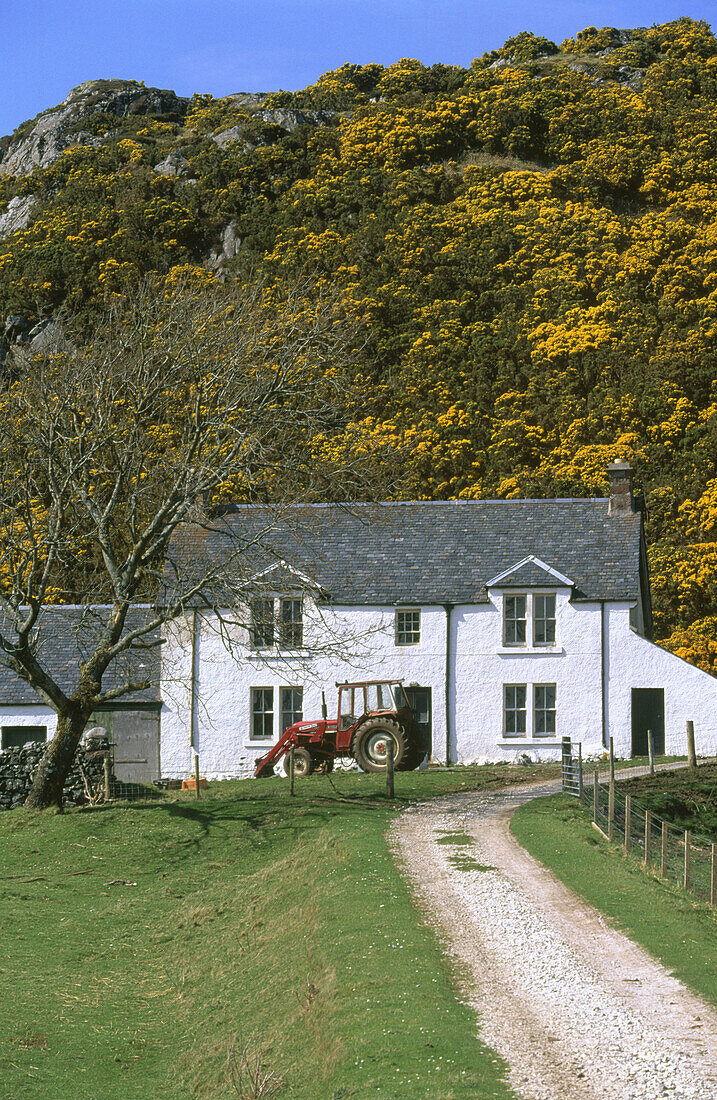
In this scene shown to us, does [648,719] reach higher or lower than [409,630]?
lower

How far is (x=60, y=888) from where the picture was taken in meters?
20.7

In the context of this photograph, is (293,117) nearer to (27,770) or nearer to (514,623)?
(514,623)

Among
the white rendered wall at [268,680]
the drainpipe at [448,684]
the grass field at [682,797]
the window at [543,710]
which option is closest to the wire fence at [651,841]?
the grass field at [682,797]

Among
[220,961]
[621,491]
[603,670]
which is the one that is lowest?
[220,961]

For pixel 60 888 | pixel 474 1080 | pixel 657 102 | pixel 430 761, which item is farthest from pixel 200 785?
pixel 657 102

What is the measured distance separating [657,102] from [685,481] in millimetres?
42613

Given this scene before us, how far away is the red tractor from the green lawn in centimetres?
767

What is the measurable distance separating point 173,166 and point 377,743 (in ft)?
229

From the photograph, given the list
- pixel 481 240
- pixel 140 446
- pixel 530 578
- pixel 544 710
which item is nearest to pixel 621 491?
pixel 530 578

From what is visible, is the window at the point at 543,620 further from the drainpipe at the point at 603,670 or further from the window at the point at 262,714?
the window at the point at 262,714

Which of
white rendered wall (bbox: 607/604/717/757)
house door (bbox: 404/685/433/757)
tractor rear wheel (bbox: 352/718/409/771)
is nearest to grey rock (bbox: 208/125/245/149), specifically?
house door (bbox: 404/685/433/757)

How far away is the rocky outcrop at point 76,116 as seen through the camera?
101 m

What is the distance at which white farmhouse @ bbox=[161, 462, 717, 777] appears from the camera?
35.4 metres

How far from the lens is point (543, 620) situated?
3634 cm
